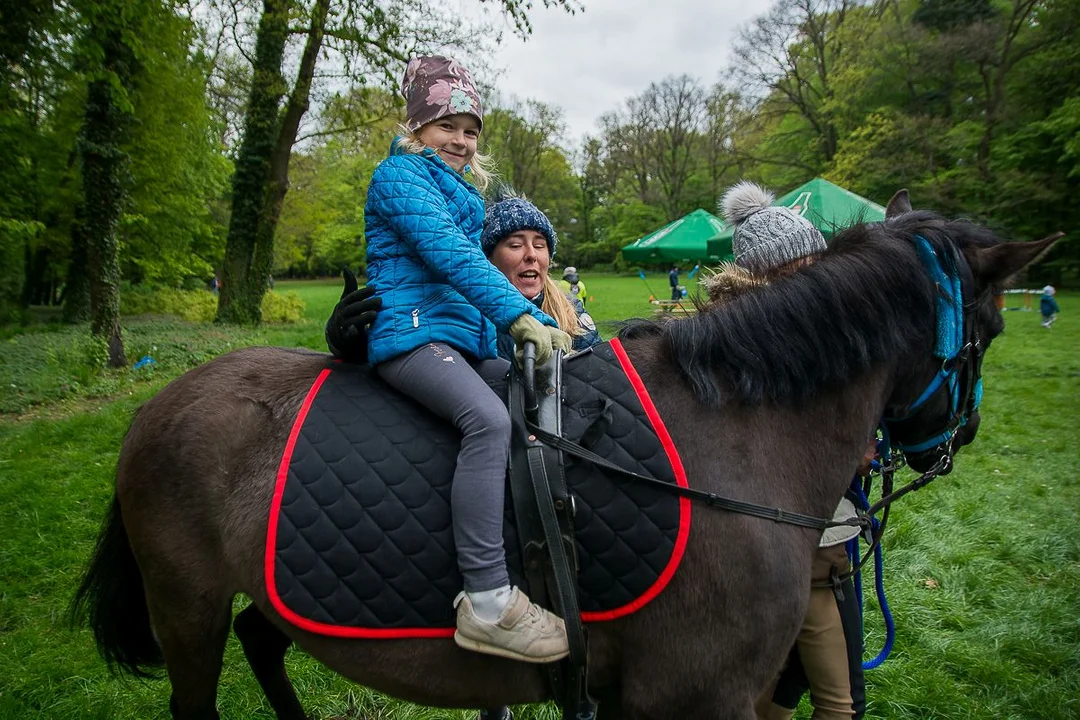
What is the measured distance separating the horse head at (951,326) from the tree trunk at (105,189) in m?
12.3

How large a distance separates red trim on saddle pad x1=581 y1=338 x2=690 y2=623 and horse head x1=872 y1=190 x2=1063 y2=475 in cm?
86

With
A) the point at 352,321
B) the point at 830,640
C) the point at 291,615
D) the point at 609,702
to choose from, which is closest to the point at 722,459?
the point at 609,702

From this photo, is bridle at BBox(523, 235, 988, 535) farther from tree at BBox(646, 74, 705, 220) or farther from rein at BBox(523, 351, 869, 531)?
tree at BBox(646, 74, 705, 220)

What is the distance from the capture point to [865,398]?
1.86 meters

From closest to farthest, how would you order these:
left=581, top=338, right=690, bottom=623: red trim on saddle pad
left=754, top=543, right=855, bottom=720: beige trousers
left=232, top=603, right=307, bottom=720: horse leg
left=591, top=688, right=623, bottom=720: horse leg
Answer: left=581, top=338, right=690, bottom=623: red trim on saddle pad
left=591, top=688, right=623, bottom=720: horse leg
left=754, top=543, right=855, bottom=720: beige trousers
left=232, top=603, right=307, bottom=720: horse leg

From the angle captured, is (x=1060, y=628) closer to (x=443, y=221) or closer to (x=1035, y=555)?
(x=1035, y=555)

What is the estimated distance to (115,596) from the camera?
239cm

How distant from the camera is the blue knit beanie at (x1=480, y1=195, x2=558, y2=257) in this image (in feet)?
10.4

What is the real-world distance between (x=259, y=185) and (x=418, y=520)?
1684 centimetres

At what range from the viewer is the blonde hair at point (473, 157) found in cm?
207

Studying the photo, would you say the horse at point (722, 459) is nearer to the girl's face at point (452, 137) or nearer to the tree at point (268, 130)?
the girl's face at point (452, 137)

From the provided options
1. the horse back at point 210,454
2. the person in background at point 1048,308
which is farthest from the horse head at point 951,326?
the person in background at point 1048,308

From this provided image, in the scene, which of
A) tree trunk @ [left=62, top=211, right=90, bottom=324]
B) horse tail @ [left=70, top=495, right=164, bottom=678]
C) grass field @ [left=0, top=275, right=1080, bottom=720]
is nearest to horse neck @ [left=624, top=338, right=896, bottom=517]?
grass field @ [left=0, top=275, right=1080, bottom=720]

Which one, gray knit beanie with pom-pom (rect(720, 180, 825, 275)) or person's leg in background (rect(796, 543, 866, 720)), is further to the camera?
person's leg in background (rect(796, 543, 866, 720))
